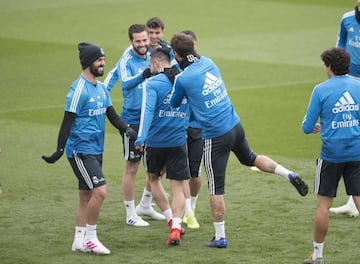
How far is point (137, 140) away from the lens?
36.5 ft

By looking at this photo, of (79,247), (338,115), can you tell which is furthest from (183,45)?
(79,247)

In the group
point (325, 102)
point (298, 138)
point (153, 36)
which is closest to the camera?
point (325, 102)

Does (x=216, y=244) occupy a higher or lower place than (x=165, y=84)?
lower

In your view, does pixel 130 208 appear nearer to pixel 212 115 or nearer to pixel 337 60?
pixel 212 115

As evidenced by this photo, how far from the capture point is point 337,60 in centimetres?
1016

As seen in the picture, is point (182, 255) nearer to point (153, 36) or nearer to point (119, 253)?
point (119, 253)

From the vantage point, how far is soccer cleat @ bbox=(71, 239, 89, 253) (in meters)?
11.1

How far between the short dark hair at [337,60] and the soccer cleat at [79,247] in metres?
3.59

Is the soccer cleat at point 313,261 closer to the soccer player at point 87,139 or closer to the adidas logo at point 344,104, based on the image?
the adidas logo at point 344,104

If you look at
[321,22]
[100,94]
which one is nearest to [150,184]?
[100,94]

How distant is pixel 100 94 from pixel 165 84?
34.5 inches

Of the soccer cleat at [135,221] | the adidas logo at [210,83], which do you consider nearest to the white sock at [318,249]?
the adidas logo at [210,83]

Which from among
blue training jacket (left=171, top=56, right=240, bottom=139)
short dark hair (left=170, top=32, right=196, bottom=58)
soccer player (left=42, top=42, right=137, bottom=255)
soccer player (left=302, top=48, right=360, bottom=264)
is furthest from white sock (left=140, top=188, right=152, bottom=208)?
soccer player (left=302, top=48, right=360, bottom=264)

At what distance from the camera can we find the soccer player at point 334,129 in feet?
33.2
